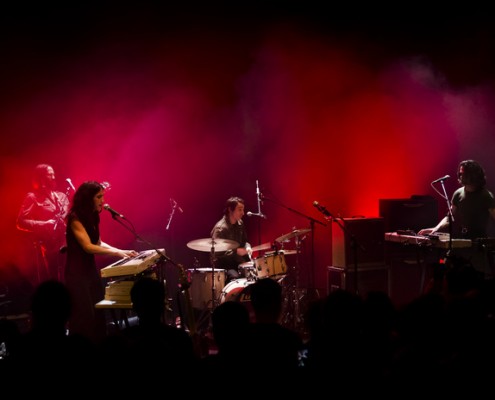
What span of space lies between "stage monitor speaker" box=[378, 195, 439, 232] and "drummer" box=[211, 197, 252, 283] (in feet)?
7.02

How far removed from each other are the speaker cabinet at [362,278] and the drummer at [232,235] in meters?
Answer: 1.27

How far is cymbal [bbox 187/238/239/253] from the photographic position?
25.8 ft

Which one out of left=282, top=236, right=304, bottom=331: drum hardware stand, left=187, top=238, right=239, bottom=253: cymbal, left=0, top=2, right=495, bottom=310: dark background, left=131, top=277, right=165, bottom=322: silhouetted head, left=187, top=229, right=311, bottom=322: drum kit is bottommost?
left=282, top=236, right=304, bottom=331: drum hardware stand

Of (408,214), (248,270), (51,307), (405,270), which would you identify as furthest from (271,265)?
(51,307)

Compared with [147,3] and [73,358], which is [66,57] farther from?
[73,358]

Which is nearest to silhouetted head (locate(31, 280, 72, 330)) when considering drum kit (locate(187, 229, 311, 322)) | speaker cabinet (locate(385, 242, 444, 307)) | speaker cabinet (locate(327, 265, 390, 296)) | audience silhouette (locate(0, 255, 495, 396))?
audience silhouette (locate(0, 255, 495, 396))

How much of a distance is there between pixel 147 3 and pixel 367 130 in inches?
166

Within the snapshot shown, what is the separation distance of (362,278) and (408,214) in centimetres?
122

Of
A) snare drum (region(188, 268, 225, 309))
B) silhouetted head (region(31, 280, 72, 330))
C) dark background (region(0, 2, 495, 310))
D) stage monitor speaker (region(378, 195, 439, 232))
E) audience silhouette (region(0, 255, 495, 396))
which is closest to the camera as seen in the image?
audience silhouette (region(0, 255, 495, 396))

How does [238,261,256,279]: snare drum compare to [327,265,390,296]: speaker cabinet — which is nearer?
[238,261,256,279]: snare drum

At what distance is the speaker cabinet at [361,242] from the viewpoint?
8.48 meters

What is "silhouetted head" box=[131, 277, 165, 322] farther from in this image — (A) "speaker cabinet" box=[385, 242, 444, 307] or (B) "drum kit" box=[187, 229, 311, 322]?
(A) "speaker cabinet" box=[385, 242, 444, 307]

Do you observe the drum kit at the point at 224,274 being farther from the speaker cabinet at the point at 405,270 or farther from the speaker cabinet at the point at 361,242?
the speaker cabinet at the point at 405,270

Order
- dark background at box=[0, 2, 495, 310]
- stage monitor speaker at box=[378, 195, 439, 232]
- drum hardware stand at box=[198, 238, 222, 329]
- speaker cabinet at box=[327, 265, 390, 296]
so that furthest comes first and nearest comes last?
1. stage monitor speaker at box=[378, 195, 439, 232]
2. dark background at box=[0, 2, 495, 310]
3. speaker cabinet at box=[327, 265, 390, 296]
4. drum hardware stand at box=[198, 238, 222, 329]
